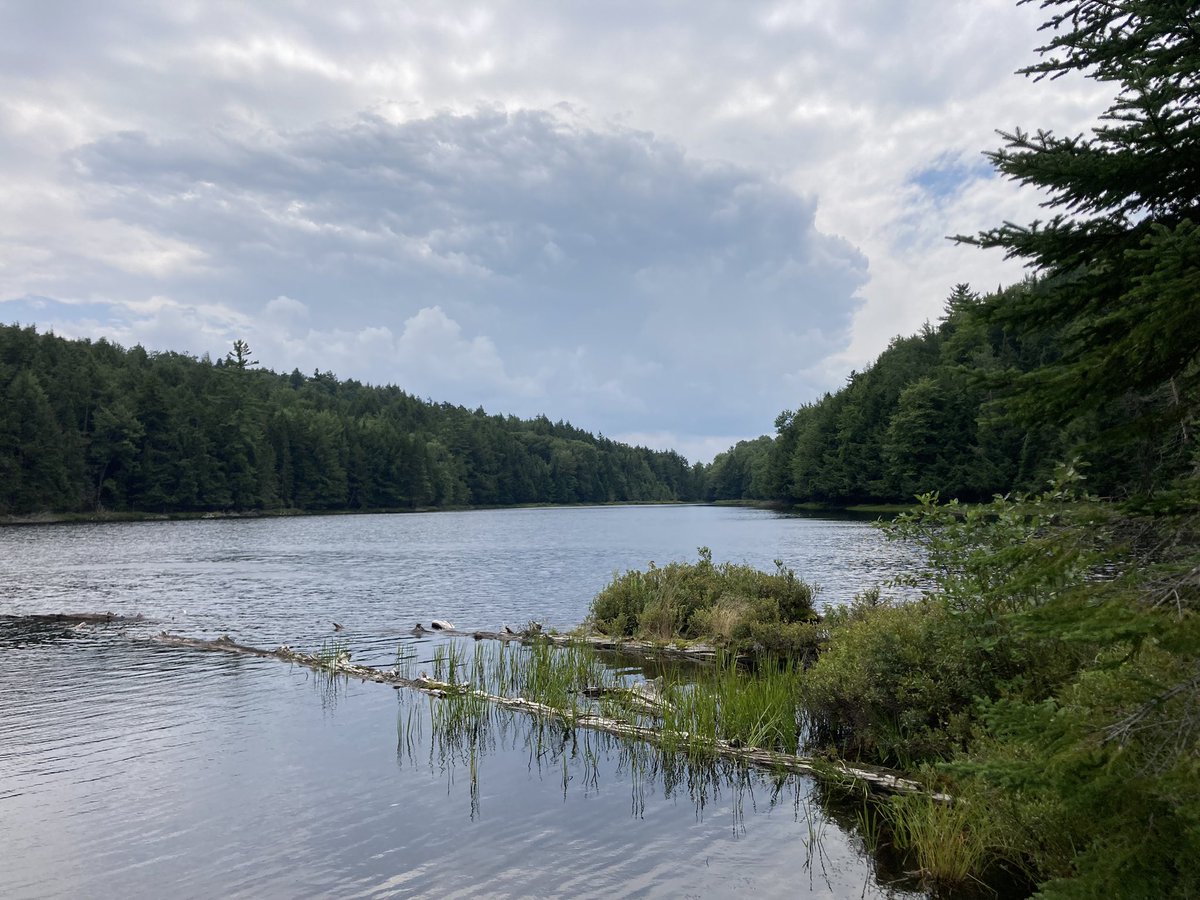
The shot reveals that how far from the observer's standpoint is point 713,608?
22234mm

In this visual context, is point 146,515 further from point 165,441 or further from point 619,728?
point 619,728

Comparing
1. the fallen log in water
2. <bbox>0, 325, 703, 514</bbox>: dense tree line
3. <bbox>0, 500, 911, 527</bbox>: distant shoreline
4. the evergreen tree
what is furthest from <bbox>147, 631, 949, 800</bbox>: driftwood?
<bbox>0, 325, 703, 514</bbox>: dense tree line

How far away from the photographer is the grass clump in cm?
2030

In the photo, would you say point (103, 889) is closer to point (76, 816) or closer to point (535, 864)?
point (76, 816)

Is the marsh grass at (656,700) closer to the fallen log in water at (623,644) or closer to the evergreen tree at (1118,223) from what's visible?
the fallen log in water at (623,644)

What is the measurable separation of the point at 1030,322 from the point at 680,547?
63071 millimetres

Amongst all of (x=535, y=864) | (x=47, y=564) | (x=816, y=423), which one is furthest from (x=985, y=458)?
(x=535, y=864)

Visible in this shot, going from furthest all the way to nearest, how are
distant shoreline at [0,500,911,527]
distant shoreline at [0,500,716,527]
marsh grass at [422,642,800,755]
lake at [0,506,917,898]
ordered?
distant shoreline at [0,500,911,527], distant shoreline at [0,500,716,527], marsh grass at [422,642,800,755], lake at [0,506,917,898]

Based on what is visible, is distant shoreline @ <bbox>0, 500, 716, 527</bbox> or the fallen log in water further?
distant shoreline @ <bbox>0, 500, 716, 527</bbox>

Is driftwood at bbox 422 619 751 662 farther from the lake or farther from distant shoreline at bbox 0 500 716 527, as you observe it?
distant shoreline at bbox 0 500 716 527

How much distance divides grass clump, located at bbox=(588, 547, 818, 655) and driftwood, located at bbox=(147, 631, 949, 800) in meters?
6.63

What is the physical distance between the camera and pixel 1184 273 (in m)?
4.25

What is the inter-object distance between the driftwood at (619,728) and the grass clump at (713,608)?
6632 mm

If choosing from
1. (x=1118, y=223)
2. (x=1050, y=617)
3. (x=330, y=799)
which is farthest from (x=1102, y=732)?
(x=330, y=799)
